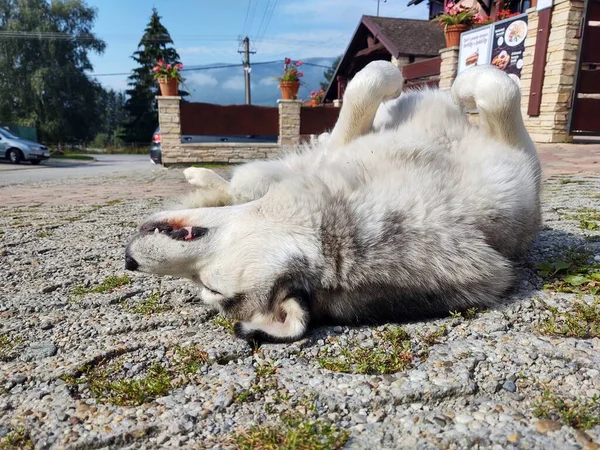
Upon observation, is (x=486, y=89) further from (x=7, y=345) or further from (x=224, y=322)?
(x=7, y=345)

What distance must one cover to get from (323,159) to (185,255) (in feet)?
3.82

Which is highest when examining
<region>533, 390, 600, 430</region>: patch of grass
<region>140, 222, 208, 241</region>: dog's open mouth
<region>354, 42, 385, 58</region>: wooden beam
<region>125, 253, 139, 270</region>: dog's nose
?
<region>354, 42, 385, 58</region>: wooden beam

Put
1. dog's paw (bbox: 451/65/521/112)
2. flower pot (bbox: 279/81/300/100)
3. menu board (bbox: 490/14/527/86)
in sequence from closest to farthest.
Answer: dog's paw (bbox: 451/65/521/112) < menu board (bbox: 490/14/527/86) < flower pot (bbox: 279/81/300/100)

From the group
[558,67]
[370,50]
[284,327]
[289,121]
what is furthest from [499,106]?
[370,50]

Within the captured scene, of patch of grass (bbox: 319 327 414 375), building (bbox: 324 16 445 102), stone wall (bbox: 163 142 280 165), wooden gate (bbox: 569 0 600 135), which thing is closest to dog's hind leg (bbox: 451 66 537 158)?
patch of grass (bbox: 319 327 414 375)

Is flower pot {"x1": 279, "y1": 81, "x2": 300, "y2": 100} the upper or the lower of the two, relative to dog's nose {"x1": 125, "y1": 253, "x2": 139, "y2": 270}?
upper

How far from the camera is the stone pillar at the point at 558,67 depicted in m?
11.7

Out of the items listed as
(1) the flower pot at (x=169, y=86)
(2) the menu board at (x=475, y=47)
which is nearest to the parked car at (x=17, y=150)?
(1) the flower pot at (x=169, y=86)

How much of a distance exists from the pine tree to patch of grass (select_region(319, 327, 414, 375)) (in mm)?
55740

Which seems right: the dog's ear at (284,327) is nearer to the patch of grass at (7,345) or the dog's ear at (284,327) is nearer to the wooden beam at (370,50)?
the patch of grass at (7,345)

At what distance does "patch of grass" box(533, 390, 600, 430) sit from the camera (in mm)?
1417

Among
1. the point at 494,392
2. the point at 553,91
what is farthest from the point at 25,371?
the point at 553,91

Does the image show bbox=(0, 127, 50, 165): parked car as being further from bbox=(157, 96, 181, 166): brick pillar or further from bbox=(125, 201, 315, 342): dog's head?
bbox=(125, 201, 315, 342): dog's head

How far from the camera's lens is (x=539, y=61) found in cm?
1256
